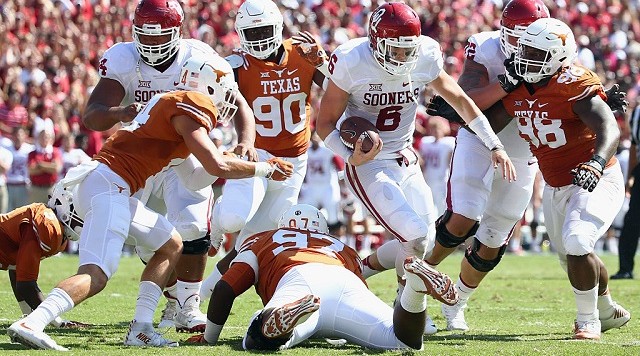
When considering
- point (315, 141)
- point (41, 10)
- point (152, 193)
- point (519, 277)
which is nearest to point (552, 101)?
→ point (152, 193)

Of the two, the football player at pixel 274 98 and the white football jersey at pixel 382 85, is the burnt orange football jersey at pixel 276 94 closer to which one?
the football player at pixel 274 98

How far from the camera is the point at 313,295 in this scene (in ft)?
16.6

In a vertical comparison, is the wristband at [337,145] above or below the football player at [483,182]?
above

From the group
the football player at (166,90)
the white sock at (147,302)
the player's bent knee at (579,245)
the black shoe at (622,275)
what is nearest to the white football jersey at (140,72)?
the football player at (166,90)

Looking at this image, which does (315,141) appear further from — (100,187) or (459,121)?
(100,187)

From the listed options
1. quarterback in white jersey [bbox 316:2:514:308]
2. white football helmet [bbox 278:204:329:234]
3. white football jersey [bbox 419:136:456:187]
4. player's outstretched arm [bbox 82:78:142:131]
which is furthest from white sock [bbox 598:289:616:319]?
white football jersey [bbox 419:136:456:187]

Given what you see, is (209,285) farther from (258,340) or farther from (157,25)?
(258,340)

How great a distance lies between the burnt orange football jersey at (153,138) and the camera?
5508 millimetres

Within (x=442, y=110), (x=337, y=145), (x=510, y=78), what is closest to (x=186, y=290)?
(x=337, y=145)

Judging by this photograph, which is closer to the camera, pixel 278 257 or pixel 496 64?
pixel 278 257

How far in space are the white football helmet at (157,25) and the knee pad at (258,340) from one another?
6.46 feet

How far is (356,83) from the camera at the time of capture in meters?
Answer: 6.31

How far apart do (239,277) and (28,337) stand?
107 centimetres

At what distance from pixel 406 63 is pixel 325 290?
151 cm
